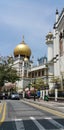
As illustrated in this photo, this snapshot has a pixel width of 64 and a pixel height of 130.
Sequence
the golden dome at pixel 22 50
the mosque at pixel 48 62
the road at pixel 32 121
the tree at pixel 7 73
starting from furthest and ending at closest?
the golden dome at pixel 22 50 → the tree at pixel 7 73 → the mosque at pixel 48 62 → the road at pixel 32 121

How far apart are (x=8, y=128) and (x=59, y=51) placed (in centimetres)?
5146

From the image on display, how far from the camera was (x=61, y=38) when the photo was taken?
6341 cm

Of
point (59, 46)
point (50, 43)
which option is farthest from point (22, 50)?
point (59, 46)

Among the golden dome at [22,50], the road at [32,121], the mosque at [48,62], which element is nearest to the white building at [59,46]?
the mosque at [48,62]

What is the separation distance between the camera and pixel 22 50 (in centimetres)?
10600

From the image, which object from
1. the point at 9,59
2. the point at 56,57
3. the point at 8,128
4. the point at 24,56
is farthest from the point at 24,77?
the point at 8,128

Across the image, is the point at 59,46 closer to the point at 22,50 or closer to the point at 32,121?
the point at 22,50

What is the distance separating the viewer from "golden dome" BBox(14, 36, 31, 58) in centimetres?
10612

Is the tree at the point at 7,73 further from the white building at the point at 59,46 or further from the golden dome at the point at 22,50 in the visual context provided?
the golden dome at the point at 22,50

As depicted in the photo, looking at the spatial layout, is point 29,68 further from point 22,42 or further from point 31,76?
point 22,42

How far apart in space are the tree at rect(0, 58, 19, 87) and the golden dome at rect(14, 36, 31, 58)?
88.2 ft

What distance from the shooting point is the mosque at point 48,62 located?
6266 centimetres

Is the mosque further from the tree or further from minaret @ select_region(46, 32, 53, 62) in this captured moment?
the tree

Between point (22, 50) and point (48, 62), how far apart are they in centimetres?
3209
